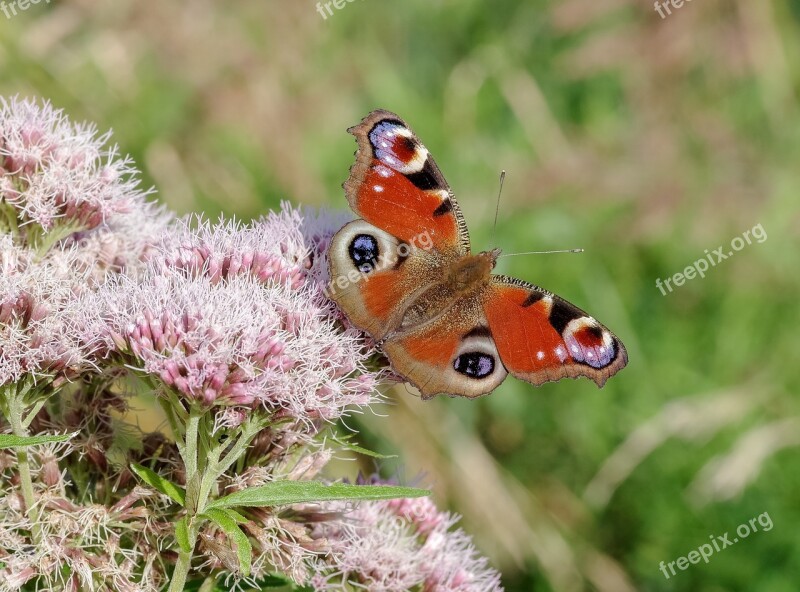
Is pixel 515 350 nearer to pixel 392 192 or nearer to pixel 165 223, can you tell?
pixel 392 192

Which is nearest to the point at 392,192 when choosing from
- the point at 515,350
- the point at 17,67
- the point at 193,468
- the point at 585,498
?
the point at 515,350

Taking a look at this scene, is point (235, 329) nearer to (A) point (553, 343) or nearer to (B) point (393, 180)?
(B) point (393, 180)

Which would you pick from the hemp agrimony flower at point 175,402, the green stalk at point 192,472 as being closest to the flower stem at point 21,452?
Result: the hemp agrimony flower at point 175,402

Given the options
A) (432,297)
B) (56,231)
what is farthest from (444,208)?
(56,231)

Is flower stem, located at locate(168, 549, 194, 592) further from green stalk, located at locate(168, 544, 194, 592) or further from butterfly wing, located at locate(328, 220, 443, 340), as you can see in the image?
butterfly wing, located at locate(328, 220, 443, 340)

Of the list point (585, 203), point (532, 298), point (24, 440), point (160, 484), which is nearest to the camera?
point (24, 440)

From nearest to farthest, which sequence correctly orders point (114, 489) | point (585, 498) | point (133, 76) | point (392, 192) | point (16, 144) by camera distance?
point (114, 489) → point (16, 144) → point (392, 192) → point (585, 498) → point (133, 76)

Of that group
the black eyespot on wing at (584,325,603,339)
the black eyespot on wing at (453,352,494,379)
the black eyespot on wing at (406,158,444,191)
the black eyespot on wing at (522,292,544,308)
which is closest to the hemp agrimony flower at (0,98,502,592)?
the black eyespot on wing at (453,352,494,379)
